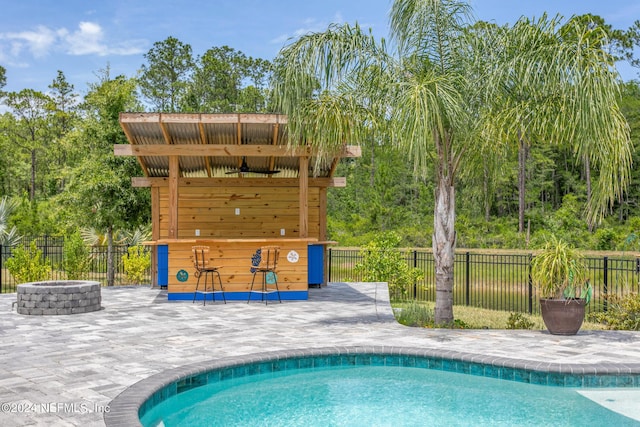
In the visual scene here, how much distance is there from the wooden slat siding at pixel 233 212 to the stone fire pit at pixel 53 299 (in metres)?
3.98

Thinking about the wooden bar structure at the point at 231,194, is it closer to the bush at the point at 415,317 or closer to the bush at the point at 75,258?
the bush at the point at 415,317

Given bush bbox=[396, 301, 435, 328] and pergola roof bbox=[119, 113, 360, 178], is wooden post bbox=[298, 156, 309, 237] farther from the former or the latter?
bush bbox=[396, 301, 435, 328]

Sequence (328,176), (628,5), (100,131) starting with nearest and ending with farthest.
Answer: (328,176) → (100,131) → (628,5)

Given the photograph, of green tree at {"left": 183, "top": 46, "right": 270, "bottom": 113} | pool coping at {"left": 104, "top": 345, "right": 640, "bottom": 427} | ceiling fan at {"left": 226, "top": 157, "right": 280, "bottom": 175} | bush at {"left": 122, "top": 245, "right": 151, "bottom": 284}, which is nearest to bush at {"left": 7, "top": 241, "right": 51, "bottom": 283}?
bush at {"left": 122, "top": 245, "right": 151, "bottom": 284}

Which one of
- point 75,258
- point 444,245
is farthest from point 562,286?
point 75,258

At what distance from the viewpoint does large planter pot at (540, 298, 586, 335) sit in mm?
7840

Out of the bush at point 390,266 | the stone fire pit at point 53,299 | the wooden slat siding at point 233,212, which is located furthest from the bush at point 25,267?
the bush at point 390,266

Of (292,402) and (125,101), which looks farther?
(125,101)

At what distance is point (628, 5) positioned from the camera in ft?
107

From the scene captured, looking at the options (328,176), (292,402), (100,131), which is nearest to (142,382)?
(292,402)

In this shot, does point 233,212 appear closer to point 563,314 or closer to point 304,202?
point 304,202

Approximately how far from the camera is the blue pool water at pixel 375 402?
5156 millimetres

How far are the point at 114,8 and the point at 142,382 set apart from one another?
28.1m

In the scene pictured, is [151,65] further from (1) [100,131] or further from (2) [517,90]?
(2) [517,90]
